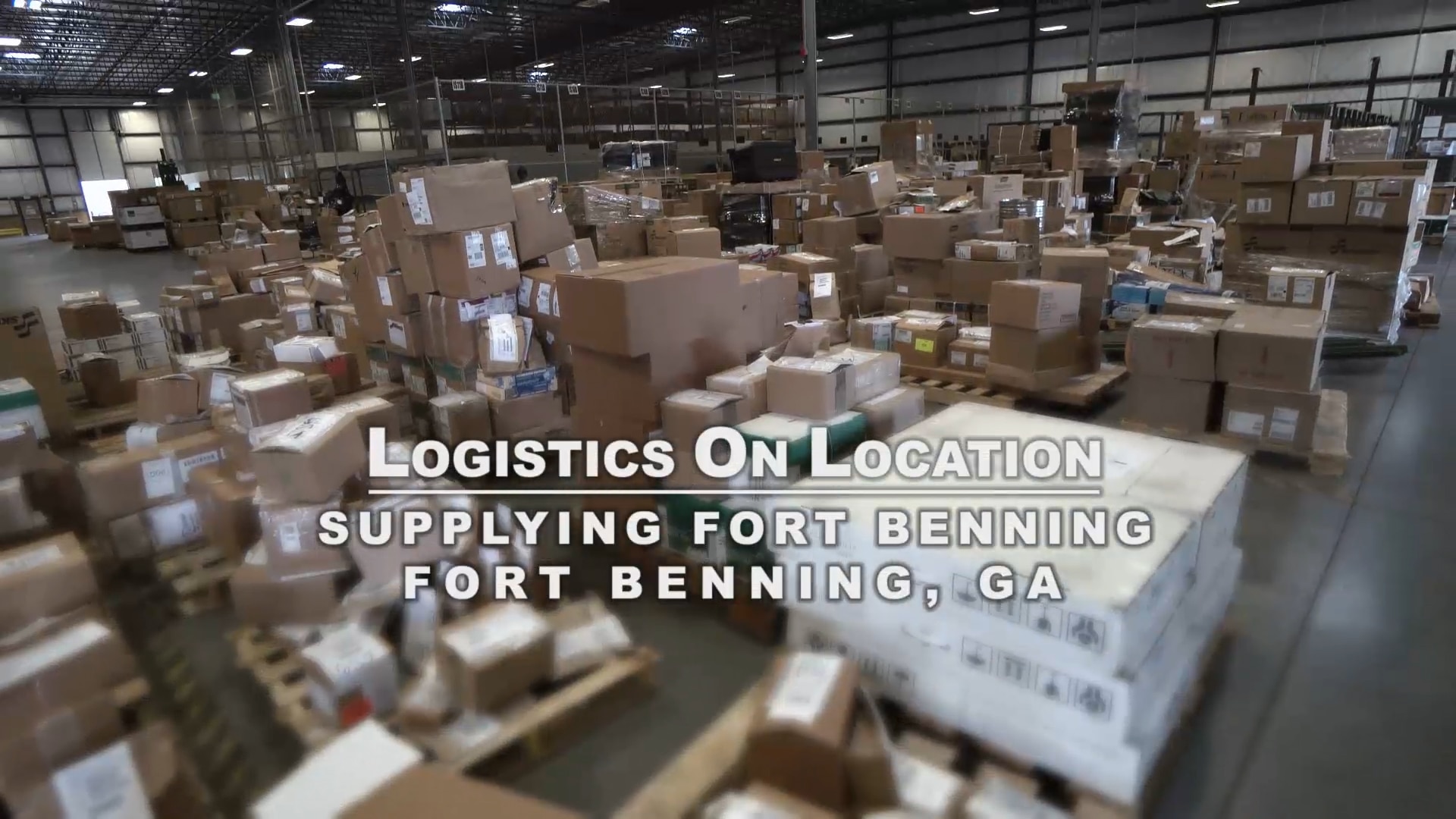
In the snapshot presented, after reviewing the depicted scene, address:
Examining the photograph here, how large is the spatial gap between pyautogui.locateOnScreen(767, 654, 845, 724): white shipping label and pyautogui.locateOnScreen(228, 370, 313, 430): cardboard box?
7.31 ft

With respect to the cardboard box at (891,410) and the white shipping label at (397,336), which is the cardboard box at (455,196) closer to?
the white shipping label at (397,336)

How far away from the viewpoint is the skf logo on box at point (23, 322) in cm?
362

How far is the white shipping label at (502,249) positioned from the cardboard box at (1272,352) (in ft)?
10.5

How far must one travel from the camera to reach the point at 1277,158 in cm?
479

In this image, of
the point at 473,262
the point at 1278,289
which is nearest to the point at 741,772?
the point at 473,262

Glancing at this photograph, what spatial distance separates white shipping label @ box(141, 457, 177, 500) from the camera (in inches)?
103

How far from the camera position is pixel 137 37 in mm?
16594

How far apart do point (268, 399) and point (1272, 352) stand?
3.93 m

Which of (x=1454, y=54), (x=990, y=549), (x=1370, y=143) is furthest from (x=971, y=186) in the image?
(x=1454, y=54)

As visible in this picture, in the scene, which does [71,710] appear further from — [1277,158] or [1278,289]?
[1277,158]

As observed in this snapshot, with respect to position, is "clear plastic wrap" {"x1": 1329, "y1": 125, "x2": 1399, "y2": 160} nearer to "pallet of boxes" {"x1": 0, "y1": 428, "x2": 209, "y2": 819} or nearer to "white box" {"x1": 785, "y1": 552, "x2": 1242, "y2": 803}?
"white box" {"x1": 785, "y1": 552, "x2": 1242, "y2": 803}

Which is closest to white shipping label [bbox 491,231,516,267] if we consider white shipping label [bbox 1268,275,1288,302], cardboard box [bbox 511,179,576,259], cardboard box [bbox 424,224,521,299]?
cardboard box [bbox 424,224,521,299]

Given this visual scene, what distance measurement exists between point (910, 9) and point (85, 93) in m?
26.0

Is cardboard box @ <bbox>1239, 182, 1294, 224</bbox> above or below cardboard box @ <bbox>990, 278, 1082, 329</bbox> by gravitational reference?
above
